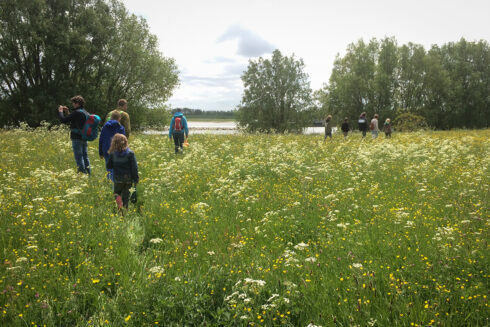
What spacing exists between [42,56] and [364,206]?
31.6 m

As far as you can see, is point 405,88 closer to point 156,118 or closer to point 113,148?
point 156,118

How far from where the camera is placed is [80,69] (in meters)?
29.3

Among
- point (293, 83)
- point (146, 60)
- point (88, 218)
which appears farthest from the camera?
point (293, 83)

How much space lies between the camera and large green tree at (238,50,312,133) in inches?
1994

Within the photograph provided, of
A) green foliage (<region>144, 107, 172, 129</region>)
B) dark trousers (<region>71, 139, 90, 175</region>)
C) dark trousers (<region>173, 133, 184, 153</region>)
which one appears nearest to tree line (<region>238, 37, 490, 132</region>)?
green foliage (<region>144, 107, 172, 129</region>)

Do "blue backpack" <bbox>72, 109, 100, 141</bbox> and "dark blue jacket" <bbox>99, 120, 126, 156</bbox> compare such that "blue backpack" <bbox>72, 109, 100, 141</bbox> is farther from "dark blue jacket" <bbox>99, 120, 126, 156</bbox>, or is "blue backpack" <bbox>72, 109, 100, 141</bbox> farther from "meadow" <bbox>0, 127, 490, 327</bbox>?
"meadow" <bbox>0, 127, 490, 327</bbox>

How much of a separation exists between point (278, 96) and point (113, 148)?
1830 inches

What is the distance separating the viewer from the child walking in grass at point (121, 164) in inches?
272

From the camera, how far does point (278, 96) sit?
5112 centimetres

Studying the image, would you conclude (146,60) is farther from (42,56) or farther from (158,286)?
(158,286)

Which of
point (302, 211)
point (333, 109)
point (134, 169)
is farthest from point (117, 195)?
point (333, 109)

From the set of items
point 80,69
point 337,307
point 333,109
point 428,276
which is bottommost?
point 337,307

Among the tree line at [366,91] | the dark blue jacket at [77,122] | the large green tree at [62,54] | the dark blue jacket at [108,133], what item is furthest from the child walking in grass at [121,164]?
the tree line at [366,91]

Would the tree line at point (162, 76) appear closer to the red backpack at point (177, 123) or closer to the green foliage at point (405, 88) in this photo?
the green foliage at point (405, 88)
